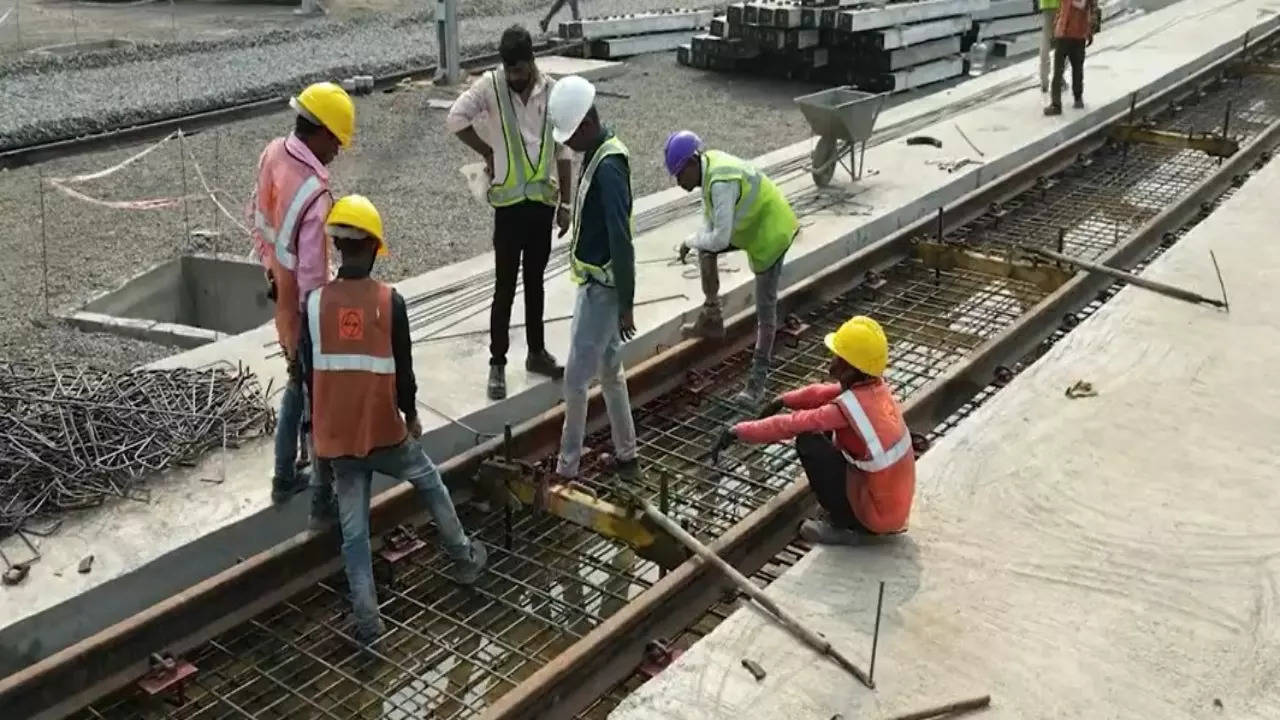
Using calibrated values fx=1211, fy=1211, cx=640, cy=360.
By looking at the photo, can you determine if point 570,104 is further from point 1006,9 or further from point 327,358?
point 1006,9

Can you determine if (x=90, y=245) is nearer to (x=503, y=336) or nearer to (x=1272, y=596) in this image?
(x=503, y=336)

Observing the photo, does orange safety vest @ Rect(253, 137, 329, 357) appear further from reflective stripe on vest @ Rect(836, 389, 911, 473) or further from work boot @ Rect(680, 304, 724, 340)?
work boot @ Rect(680, 304, 724, 340)

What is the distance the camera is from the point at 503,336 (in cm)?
677

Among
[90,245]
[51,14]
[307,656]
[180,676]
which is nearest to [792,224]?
[307,656]

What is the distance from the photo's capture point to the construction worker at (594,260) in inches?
211

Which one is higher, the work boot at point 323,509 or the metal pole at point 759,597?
the work boot at point 323,509

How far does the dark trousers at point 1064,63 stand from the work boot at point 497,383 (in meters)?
9.38

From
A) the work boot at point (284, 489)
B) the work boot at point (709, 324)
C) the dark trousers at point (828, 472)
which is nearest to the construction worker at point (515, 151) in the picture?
the work boot at point (709, 324)

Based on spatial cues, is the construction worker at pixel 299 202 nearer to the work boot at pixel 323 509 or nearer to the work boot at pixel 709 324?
the work boot at pixel 323 509

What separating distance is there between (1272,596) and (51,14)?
86.5 feet

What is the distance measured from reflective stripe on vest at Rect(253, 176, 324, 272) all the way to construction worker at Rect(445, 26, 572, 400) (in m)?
1.33

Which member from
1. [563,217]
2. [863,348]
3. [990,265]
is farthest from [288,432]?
[990,265]

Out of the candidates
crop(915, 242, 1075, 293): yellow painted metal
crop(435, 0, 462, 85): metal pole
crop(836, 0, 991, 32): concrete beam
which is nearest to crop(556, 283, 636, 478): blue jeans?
crop(915, 242, 1075, 293): yellow painted metal

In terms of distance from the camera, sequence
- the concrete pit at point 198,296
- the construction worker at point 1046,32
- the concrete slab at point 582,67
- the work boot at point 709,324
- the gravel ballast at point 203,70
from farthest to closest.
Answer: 1. the concrete slab at point 582,67
2. the construction worker at point 1046,32
3. the gravel ballast at point 203,70
4. the concrete pit at point 198,296
5. the work boot at point 709,324
